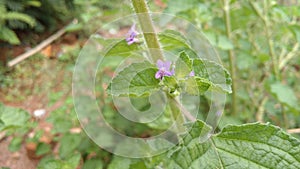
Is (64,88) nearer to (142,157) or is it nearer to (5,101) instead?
(5,101)

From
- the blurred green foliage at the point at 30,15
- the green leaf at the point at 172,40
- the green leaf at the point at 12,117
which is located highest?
the blurred green foliage at the point at 30,15

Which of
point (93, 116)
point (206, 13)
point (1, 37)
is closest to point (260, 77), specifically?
point (206, 13)

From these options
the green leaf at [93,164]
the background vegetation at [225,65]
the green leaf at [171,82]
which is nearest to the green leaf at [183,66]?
the green leaf at [171,82]

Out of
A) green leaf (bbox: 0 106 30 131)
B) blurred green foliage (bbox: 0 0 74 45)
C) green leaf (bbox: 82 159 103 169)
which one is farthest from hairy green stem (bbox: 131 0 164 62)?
blurred green foliage (bbox: 0 0 74 45)

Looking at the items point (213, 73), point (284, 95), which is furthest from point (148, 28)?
point (284, 95)

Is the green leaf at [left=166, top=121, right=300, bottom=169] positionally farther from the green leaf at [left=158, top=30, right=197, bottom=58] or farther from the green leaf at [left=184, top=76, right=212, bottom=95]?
the green leaf at [left=158, top=30, right=197, bottom=58]

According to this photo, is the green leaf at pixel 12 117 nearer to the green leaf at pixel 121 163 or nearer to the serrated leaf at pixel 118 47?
the green leaf at pixel 121 163
